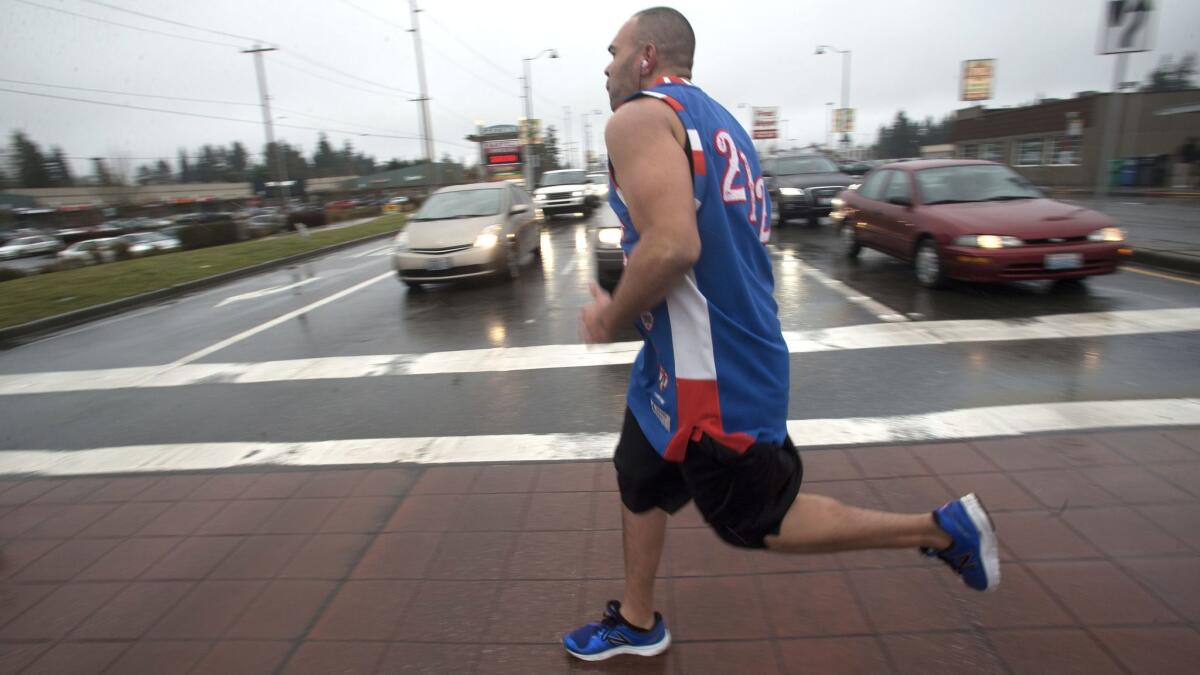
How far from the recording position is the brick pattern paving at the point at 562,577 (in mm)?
2195

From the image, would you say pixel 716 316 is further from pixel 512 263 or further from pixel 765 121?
pixel 765 121

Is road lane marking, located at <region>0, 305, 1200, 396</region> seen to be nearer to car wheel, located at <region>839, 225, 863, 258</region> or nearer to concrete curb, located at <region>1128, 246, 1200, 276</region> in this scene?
concrete curb, located at <region>1128, 246, 1200, 276</region>

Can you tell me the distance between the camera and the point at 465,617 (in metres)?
2.45

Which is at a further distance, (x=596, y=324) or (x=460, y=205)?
(x=460, y=205)

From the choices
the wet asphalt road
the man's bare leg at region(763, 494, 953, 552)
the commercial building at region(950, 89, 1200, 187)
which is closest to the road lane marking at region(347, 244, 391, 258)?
the wet asphalt road

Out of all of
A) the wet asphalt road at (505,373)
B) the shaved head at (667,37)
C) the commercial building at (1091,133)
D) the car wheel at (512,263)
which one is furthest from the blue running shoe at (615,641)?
the commercial building at (1091,133)

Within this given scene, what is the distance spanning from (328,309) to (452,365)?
13.2 ft

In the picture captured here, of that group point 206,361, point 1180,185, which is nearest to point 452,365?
point 206,361

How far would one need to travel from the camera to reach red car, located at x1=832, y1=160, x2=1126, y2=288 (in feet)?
22.1

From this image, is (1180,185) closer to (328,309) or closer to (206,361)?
(328,309)

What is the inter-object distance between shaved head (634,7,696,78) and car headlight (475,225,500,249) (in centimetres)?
799

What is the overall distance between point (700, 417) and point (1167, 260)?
32.3 ft

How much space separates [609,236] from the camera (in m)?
8.68

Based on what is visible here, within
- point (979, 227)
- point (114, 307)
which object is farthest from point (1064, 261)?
point (114, 307)
